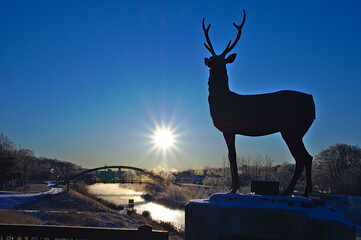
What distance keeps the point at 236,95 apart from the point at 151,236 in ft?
6.69

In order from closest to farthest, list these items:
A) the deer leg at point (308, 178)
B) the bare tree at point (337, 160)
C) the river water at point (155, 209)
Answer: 1. the deer leg at point (308, 178)
2. the river water at point (155, 209)
3. the bare tree at point (337, 160)

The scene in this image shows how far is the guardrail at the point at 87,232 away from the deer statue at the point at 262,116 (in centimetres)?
115

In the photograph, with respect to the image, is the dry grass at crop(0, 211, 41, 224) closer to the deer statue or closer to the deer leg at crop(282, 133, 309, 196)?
the deer statue

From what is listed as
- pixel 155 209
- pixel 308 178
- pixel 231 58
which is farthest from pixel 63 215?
pixel 155 209

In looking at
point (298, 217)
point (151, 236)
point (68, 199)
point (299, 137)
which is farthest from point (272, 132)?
point (68, 199)

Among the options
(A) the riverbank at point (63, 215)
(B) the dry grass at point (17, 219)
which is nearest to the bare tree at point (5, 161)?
(A) the riverbank at point (63, 215)

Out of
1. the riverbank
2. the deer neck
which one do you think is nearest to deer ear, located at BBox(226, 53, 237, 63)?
the deer neck

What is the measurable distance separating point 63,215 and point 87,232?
1379 cm

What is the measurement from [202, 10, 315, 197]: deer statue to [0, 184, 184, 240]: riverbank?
1218 centimetres

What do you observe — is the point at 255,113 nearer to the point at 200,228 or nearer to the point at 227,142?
the point at 227,142

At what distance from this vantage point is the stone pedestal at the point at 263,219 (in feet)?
9.69

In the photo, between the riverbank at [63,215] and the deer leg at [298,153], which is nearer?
the deer leg at [298,153]

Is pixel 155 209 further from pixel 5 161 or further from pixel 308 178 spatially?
pixel 308 178

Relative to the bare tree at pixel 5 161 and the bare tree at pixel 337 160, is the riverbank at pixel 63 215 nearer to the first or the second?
the bare tree at pixel 5 161
